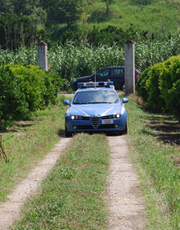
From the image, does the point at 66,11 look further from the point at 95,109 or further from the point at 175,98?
the point at 175,98

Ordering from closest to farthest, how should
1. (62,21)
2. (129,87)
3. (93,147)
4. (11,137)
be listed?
(93,147)
(11,137)
(129,87)
(62,21)

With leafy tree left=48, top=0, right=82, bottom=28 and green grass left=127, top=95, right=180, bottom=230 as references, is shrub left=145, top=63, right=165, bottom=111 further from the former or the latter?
leafy tree left=48, top=0, right=82, bottom=28

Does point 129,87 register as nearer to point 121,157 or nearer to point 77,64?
point 77,64

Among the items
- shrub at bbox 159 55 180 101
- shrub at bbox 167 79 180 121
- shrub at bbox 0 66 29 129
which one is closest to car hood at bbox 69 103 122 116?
shrub at bbox 167 79 180 121

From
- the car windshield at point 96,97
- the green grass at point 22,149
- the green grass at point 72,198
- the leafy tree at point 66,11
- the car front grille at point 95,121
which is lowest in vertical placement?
the green grass at point 22,149

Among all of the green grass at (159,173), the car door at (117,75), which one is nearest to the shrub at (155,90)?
the green grass at (159,173)

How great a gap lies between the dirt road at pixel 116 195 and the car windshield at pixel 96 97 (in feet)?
14.8

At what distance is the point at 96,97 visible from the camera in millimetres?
16297

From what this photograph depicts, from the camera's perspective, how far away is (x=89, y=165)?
962 cm

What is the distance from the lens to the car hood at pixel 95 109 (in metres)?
14.9

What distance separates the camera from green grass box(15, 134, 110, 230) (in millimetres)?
5941

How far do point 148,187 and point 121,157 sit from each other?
10.6 feet

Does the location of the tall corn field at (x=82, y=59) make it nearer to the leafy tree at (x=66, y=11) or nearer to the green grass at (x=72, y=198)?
the green grass at (x=72, y=198)

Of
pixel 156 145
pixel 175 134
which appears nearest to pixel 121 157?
pixel 156 145
